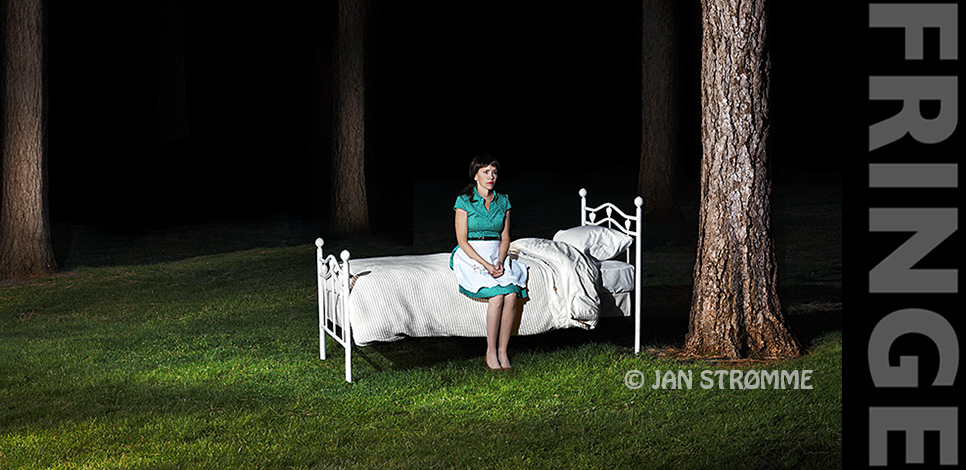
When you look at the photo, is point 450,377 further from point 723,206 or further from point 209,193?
point 209,193

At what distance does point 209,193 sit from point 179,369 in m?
15.2

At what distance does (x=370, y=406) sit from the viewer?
6012mm

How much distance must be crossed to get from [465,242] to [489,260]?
0.20m

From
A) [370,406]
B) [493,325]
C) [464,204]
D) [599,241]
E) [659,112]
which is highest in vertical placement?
[659,112]

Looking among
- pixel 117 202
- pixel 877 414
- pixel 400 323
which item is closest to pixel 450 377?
pixel 400 323

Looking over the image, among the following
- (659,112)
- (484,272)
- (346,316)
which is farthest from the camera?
(659,112)

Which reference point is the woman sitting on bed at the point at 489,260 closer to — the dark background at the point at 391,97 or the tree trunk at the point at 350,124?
the tree trunk at the point at 350,124

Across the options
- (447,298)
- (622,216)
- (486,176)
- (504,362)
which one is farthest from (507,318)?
(622,216)

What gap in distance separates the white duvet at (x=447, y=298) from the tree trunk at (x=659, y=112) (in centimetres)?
956

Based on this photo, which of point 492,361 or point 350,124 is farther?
point 350,124

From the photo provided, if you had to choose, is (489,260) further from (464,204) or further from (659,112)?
(659,112)

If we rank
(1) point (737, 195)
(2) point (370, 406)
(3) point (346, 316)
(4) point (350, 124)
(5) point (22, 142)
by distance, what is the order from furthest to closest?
(4) point (350, 124) < (5) point (22, 142) < (1) point (737, 195) < (3) point (346, 316) < (2) point (370, 406)

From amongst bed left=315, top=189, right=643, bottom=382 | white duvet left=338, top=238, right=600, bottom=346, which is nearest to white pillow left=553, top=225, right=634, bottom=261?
bed left=315, top=189, right=643, bottom=382

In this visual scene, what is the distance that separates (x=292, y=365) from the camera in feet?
23.4
